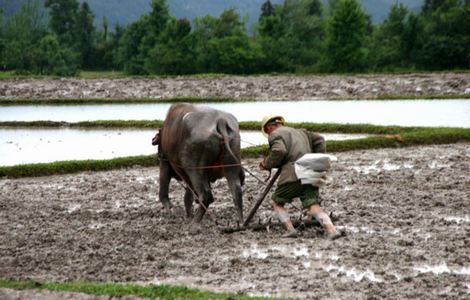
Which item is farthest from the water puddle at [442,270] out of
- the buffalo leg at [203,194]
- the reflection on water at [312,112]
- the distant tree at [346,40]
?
the distant tree at [346,40]

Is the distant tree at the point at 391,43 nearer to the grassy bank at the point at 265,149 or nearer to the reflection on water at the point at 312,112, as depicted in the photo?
the reflection on water at the point at 312,112

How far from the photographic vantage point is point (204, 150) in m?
7.69

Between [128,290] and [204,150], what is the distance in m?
2.73

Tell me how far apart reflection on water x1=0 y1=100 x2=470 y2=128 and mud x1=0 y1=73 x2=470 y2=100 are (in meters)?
2.30

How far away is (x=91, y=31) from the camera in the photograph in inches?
2475

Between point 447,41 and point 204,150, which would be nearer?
point 204,150

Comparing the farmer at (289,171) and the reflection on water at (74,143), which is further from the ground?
the farmer at (289,171)

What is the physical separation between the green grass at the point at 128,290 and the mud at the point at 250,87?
1952 cm

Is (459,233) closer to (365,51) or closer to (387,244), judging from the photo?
(387,244)

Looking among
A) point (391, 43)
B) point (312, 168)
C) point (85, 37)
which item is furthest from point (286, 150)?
point (85, 37)

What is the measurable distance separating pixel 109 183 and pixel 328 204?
12.8ft

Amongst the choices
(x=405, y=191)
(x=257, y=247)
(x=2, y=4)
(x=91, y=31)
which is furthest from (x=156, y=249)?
(x=2, y=4)

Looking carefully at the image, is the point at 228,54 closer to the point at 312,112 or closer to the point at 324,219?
the point at 312,112

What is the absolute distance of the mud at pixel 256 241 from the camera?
5.57m
